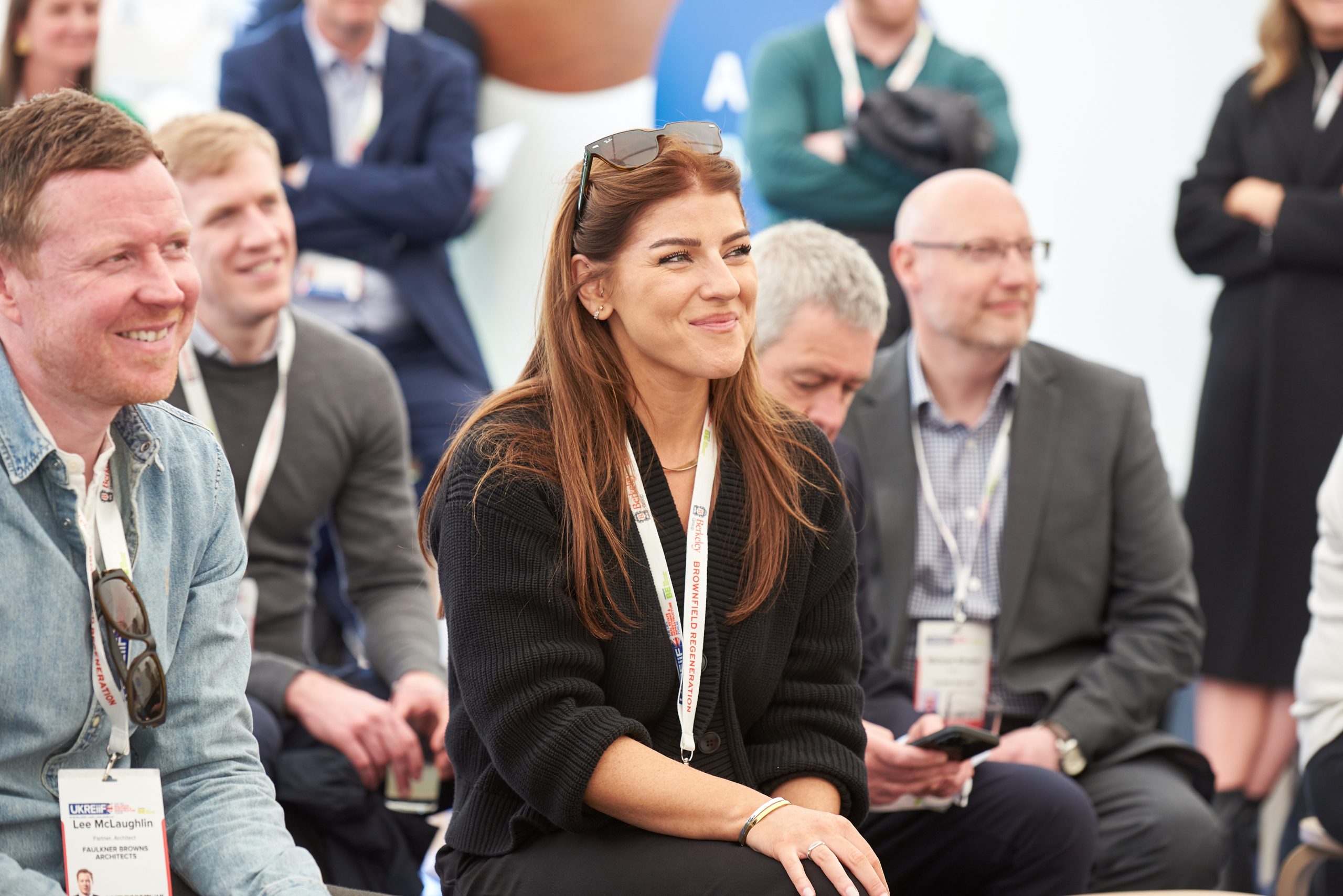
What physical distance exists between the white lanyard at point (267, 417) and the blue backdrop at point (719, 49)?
265cm

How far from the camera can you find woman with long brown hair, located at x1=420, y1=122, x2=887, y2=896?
5.96ft

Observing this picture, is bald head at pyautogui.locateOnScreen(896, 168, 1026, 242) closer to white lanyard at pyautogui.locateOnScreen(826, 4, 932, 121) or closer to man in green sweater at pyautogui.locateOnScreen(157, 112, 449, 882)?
white lanyard at pyautogui.locateOnScreen(826, 4, 932, 121)

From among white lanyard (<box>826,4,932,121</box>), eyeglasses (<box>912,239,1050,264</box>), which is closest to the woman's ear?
eyeglasses (<box>912,239,1050,264</box>)

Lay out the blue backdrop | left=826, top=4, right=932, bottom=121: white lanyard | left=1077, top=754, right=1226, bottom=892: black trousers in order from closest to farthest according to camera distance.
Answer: left=1077, top=754, right=1226, bottom=892: black trousers → left=826, top=4, right=932, bottom=121: white lanyard → the blue backdrop

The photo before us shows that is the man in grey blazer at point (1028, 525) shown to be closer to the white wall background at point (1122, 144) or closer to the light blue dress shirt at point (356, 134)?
the light blue dress shirt at point (356, 134)

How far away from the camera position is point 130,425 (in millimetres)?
1782

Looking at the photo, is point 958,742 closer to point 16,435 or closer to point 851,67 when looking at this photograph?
point 16,435

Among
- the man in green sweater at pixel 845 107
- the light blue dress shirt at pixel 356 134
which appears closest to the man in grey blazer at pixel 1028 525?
the man in green sweater at pixel 845 107

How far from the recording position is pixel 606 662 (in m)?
1.93

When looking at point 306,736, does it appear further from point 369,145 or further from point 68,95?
point 369,145

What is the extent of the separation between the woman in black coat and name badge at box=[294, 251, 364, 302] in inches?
92.9

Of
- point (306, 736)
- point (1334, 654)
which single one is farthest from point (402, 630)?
point (1334, 654)

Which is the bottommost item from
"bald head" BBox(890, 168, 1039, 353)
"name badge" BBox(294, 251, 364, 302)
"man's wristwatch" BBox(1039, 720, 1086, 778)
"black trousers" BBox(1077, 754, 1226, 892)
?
"black trousers" BBox(1077, 754, 1226, 892)

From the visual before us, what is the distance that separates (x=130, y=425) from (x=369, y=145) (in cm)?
272
